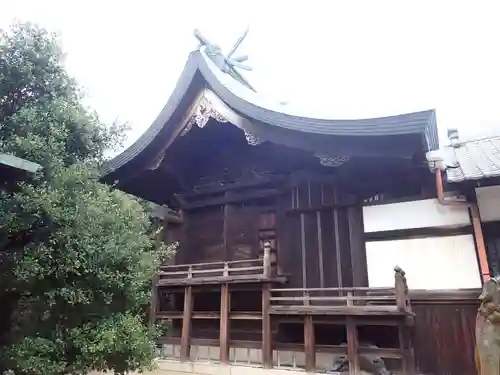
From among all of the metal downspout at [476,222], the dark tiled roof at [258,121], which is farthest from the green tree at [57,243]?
the metal downspout at [476,222]

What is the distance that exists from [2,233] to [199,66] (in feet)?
15.5

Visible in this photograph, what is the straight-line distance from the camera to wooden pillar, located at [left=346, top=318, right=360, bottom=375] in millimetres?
5487

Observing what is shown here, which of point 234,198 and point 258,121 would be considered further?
point 234,198

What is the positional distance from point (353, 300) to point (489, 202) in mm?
2478

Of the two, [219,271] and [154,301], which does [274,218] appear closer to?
[219,271]

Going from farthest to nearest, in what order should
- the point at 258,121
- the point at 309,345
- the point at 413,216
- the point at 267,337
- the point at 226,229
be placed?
the point at 226,229, the point at 258,121, the point at 413,216, the point at 267,337, the point at 309,345

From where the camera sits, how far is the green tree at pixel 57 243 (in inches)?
159

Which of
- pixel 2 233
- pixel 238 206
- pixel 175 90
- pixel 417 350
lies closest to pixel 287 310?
pixel 417 350

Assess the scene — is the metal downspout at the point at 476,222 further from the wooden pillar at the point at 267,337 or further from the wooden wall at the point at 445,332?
the wooden pillar at the point at 267,337

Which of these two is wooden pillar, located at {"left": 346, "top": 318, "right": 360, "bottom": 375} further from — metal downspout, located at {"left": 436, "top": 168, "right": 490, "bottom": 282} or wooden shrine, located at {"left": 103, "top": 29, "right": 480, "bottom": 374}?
metal downspout, located at {"left": 436, "top": 168, "right": 490, "bottom": 282}

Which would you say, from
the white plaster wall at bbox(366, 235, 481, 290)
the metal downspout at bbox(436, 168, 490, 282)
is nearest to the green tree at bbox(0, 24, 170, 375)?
the white plaster wall at bbox(366, 235, 481, 290)

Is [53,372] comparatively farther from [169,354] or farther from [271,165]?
[271,165]

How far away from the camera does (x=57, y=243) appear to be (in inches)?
164

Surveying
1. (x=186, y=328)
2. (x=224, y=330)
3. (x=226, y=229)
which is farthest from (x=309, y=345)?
(x=226, y=229)
